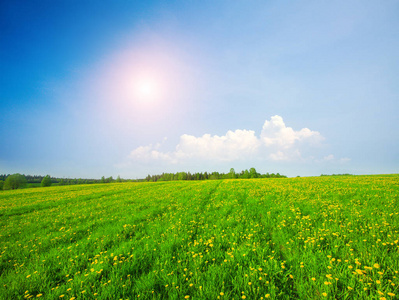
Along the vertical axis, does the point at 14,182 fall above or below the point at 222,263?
below

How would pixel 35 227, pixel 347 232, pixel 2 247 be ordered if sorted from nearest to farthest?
pixel 347 232, pixel 2 247, pixel 35 227

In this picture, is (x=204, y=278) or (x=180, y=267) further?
(x=180, y=267)

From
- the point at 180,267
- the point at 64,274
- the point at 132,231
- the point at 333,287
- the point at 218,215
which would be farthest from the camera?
the point at 218,215

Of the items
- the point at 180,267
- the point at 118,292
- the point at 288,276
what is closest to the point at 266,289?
the point at 288,276

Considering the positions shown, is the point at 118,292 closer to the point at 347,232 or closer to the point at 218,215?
the point at 218,215

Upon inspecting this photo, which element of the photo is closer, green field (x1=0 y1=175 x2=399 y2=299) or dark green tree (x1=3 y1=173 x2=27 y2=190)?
green field (x1=0 y1=175 x2=399 y2=299)

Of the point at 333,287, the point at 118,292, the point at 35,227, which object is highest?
the point at 333,287

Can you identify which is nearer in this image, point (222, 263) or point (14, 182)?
point (222, 263)

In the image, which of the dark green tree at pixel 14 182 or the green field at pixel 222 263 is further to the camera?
the dark green tree at pixel 14 182

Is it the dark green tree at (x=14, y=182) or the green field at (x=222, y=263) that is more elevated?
the green field at (x=222, y=263)

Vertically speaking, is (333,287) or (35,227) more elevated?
(333,287)

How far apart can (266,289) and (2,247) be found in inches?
400

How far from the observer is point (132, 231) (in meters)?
6.84

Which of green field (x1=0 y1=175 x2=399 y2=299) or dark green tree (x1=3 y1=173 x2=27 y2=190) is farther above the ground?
green field (x1=0 y1=175 x2=399 y2=299)
